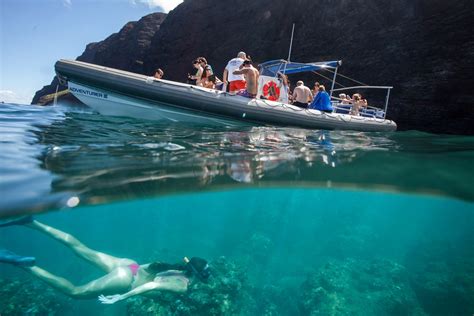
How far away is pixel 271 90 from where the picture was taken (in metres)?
A: 10.6

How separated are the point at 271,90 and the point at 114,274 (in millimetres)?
7647

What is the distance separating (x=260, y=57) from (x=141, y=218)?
25222 millimetres

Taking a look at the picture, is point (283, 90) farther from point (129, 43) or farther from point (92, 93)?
point (129, 43)

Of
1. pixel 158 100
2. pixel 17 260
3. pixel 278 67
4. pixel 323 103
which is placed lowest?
pixel 17 260

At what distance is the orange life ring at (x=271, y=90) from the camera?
10.6 meters

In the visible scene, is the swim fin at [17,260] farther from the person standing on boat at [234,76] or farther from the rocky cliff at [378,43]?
the rocky cliff at [378,43]

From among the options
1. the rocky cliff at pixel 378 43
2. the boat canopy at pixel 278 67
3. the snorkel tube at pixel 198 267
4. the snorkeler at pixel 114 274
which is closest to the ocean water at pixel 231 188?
the snorkeler at pixel 114 274

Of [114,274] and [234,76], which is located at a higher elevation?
[234,76]

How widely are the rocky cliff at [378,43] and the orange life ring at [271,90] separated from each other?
11.7 metres

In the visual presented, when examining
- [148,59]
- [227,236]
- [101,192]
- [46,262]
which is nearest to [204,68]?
[101,192]

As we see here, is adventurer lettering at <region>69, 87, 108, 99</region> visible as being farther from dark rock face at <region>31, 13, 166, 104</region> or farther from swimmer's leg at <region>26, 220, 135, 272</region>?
dark rock face at <region>31, 13, 166, 104</region>

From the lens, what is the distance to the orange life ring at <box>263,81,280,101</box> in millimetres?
10562

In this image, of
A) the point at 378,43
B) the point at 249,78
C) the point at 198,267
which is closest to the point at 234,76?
the point at 249,78

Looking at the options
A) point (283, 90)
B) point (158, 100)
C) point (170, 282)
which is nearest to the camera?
point (170, 282)
